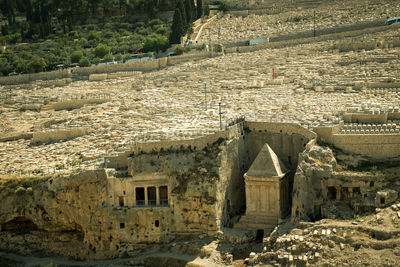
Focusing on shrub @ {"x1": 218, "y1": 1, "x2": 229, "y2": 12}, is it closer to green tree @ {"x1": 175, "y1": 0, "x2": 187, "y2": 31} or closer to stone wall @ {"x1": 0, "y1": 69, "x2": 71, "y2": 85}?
green tree @ {"x1": 175, "y1": 0, "x2": 187, "y2": 31}

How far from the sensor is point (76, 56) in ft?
221

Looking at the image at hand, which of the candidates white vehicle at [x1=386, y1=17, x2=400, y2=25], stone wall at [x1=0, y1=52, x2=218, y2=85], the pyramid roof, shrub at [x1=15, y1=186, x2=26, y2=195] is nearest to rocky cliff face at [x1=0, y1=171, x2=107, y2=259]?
shrub at [x1=15, y1=186, x2=26, y2=195]

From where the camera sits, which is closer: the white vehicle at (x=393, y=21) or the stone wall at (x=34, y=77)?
the white vehicle at (x=393, y=21)

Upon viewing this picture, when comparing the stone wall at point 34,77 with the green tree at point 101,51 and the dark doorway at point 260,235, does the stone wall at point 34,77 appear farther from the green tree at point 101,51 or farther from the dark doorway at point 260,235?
the dark doorway at point 260,235

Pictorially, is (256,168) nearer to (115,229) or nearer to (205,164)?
(205,164)

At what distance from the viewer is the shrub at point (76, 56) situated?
221 ft

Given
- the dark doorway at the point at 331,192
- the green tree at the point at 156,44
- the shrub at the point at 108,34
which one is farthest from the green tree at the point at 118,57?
the dark doorway at the point at 331,192

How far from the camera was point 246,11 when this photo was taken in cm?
7788

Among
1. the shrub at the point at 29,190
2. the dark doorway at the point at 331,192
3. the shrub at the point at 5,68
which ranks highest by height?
the shrub at the point at 5,68

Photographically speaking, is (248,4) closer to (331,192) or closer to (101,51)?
(101,51)

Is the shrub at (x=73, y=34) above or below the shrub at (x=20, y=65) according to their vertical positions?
above

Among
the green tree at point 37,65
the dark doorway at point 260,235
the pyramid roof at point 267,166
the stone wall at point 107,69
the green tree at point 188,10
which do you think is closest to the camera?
the pyramid roof at point 267,166

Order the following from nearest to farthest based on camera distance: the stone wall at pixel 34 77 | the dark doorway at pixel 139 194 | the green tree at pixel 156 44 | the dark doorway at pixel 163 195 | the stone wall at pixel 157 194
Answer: the stone wall at pixel 157 194 → the dark doorway at pixel 163 195 → the dark doorway at pixel 139 194 → the stone wall at pixel 34 77 → the green tree at pixel 156 44

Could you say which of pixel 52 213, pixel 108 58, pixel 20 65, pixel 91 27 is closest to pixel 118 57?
pixel 108 58
